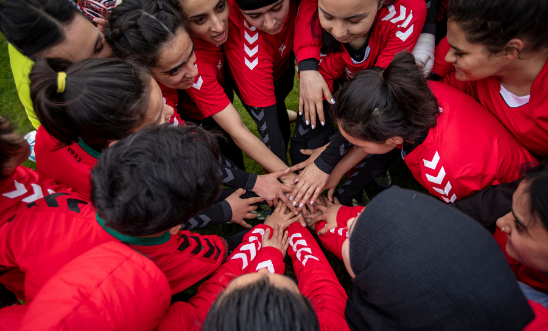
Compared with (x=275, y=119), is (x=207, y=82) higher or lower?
higher

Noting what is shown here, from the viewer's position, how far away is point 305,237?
87.6 inches

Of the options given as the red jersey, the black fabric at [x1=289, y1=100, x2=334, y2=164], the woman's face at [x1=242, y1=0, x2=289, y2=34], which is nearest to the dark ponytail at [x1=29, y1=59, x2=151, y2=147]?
the woman's face at [x1=242, y1=0, x2=289, y2=34]

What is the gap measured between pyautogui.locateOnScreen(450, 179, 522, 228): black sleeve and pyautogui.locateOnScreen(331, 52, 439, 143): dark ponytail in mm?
451

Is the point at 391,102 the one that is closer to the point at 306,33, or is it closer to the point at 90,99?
the point at 306,33

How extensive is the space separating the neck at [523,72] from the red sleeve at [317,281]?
5.01 ft

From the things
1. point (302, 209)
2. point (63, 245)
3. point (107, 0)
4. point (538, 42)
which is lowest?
point (302, 209)

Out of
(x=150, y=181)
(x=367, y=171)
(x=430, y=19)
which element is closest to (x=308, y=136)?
(x=367, y=171)

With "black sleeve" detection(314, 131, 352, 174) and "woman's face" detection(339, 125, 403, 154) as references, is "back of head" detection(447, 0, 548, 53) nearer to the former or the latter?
"woman's face" detection(339, 125, 403, 154)

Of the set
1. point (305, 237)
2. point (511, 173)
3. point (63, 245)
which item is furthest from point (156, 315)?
point (511, 173)

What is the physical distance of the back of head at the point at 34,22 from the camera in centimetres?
156

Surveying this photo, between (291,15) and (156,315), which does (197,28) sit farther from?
(156,315)

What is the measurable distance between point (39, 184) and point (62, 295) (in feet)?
2.55

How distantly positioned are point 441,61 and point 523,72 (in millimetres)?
519

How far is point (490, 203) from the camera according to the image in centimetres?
161
